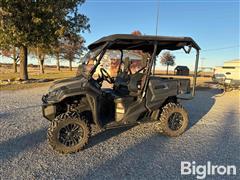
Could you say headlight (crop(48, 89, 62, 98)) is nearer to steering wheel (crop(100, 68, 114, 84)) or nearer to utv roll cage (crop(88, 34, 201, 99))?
utv roll cage (crop(88, 34, 201, 99))

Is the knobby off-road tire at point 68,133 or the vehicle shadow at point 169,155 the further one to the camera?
the knobby off-road tire at point 68,133

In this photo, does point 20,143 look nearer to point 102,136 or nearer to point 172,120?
point 102,136

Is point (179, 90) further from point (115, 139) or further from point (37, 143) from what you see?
point (37, 143)

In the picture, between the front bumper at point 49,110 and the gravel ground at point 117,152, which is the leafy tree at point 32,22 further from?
the front bumper at point 49,110

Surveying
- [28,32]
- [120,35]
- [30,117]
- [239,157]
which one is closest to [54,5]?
[28,32]

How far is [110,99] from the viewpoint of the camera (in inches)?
214

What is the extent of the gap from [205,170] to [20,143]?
12.3ft

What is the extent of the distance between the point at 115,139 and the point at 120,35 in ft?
7.73

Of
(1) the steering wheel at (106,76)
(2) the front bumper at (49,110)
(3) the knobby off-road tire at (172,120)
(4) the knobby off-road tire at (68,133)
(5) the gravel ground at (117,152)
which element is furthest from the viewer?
(1) the steering wheel at (106,76)

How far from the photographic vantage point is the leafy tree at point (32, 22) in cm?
1564

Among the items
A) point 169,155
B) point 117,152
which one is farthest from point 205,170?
point 117,152

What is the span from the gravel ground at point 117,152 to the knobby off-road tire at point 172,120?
0.19 metres

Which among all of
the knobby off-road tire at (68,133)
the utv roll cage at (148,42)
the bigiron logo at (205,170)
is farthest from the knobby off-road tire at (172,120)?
the knobby off-road tire at (68,133)

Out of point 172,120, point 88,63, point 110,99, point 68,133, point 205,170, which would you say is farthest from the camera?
point 172,120
